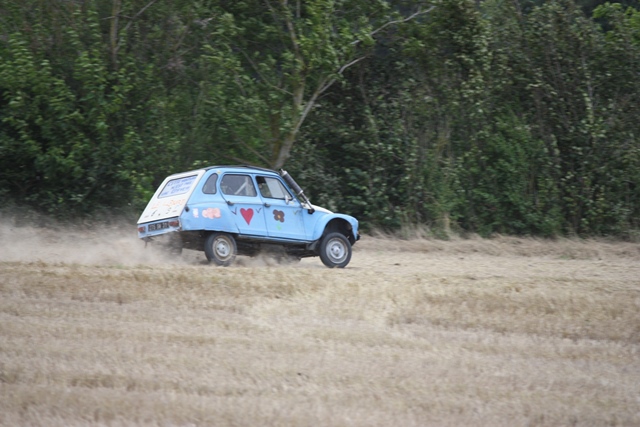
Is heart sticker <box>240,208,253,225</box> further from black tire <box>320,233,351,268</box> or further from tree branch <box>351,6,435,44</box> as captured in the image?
tree branch <box>351,6,435,44</box>

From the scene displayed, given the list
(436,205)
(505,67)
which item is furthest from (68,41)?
(505,67)

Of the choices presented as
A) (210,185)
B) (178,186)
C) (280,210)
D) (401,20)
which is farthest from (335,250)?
(401,20)

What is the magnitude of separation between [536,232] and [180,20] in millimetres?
10422

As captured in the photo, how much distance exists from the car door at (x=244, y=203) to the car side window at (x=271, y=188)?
6.0 inches

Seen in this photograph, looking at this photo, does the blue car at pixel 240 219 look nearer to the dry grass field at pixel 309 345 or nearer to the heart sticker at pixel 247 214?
the heart sticker at pixel 247 214

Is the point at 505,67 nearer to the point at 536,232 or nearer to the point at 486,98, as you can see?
the point at 486,98

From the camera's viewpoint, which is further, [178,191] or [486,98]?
[486,98]

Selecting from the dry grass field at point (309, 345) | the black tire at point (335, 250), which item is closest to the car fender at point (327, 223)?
the black tire at point (335, 250)

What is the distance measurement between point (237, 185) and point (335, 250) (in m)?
2.09

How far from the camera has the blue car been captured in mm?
13180

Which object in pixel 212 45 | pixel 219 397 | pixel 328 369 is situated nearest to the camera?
pixel 219 397

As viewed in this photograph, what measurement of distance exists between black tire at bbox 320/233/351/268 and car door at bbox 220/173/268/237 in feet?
3.80

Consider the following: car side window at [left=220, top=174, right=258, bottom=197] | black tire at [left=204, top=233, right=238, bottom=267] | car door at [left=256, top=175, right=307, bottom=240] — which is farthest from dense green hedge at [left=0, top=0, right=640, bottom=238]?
black tire at [left=204, top=233, right=238, bottom=267]

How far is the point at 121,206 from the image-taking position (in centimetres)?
1981
